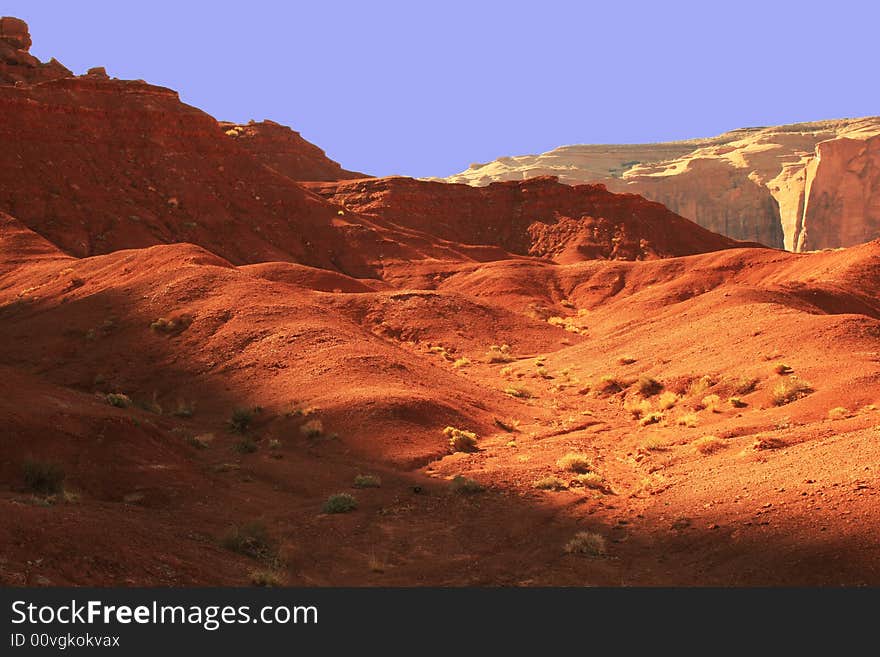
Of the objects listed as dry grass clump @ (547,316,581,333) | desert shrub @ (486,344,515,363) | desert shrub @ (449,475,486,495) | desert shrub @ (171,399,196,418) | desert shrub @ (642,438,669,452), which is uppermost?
dry grass clump @ (547,316,581,333)

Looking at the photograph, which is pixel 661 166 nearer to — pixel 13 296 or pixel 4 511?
pixel 13 296

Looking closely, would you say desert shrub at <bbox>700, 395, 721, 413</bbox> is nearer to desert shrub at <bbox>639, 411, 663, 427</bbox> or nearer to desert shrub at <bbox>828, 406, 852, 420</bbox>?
desert shrub at <bbox>639, 411, 663, 427</bbox>

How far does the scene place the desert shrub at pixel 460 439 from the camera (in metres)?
20.3

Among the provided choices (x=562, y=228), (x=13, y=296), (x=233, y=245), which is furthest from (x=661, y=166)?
(x=13, y=296)

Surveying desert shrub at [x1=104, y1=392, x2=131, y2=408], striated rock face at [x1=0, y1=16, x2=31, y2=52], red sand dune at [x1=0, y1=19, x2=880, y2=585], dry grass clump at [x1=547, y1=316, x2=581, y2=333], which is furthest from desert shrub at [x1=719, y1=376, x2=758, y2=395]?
striated rock face at [x1=0, y1=16, x2=31, y2=52]

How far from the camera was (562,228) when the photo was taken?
255 ft

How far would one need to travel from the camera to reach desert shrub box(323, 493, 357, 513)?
1515cm

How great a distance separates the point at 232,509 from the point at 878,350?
63.1 ft

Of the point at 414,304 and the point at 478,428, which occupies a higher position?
the point at 414,304

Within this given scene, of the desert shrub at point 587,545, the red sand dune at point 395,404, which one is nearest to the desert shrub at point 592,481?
the red sand dune at point 395,404

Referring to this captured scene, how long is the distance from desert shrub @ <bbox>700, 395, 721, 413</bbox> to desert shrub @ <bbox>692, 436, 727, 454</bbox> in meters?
4.17

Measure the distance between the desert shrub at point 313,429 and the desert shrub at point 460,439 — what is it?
299 cm

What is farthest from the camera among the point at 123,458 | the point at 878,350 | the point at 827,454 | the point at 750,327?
the point at 750,327

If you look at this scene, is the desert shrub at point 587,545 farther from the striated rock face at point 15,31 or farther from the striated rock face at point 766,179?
the striated rock face at point 766,179
